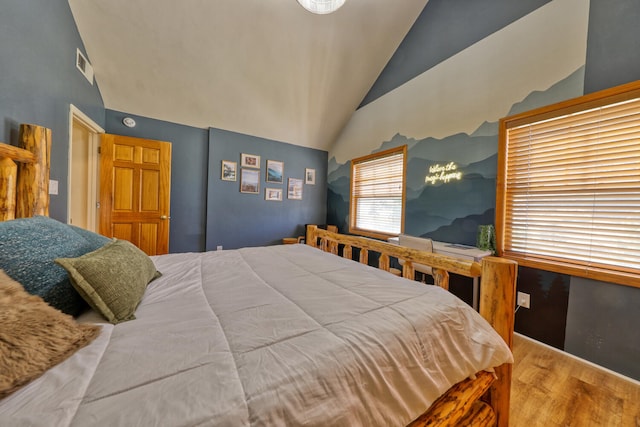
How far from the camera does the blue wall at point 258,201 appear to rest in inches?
146

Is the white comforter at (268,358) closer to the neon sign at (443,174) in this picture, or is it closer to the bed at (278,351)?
the bed at (278,351)

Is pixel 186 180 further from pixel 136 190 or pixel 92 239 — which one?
pixel 92 239

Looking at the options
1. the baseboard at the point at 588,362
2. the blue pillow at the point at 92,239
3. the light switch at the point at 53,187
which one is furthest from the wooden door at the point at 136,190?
the baseboard at the point at 588,362

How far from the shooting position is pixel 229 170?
12.5ft

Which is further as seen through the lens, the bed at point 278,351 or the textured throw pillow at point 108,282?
the textured throw pillow at point 108,282

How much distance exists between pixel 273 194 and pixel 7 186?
3.02 metres

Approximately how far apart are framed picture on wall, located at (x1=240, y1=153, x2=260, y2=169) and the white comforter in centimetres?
294

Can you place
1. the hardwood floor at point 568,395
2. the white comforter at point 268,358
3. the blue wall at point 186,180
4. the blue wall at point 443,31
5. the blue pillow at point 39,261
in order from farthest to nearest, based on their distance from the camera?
the blue wall at point 186,180 → the blue wall at point 443,31 → the hardwood floor at point 568,395 → the blue pillow at point 39,261 → the white comforter at point 268,358

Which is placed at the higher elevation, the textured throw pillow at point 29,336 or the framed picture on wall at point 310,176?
the framed picture on wall at point 310,176

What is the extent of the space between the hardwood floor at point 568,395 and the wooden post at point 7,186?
3.20 meters

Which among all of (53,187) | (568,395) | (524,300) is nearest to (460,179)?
(524,300)

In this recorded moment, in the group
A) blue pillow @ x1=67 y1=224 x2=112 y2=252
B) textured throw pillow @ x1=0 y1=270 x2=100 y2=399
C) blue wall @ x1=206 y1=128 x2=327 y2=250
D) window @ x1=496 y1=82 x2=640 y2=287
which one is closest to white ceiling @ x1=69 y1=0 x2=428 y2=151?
blue wall @ x1=206 y1=128 x2=327 y2=250

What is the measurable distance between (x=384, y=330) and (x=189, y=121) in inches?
155

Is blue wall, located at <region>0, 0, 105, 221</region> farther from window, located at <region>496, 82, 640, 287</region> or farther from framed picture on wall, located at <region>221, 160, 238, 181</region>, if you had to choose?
window, located at <region>496, 82, 640, 287</region>
